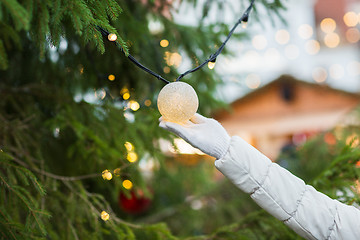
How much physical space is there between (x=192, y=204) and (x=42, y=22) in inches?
84.7

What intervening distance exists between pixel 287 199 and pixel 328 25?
6.49 meters

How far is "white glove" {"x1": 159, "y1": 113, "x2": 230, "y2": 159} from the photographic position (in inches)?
30.8

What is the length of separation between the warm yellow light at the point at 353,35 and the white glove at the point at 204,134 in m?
6.53

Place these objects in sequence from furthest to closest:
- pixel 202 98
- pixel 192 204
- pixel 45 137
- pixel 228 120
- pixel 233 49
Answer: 1. pixel 228 120
2. pixel 192 204
3. pixel 233 49
4. pixel 202 98
5. pixel 45 137

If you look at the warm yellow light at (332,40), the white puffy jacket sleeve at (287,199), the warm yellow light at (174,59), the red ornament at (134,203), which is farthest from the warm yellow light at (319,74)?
the white puffy jacket sleeve at (287,199)

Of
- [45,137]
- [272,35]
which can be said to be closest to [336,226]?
[45,137]

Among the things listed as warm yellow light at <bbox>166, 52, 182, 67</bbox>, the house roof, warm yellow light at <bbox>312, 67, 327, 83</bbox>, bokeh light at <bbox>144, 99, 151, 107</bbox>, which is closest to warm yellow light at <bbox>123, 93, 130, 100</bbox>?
bokeh light at <bbox>144, 99, 151, 107</bbox>

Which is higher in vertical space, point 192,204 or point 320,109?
point 320,109

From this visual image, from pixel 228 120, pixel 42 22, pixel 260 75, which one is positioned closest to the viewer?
pixel 42 22

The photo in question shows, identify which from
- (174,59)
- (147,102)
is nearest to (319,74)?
(174,59)

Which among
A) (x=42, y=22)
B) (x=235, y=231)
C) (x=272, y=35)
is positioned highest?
(x=42, y=22)

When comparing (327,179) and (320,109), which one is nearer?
(327,179)

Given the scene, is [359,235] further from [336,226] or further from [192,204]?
[192,204]

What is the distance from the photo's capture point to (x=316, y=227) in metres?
0.85
